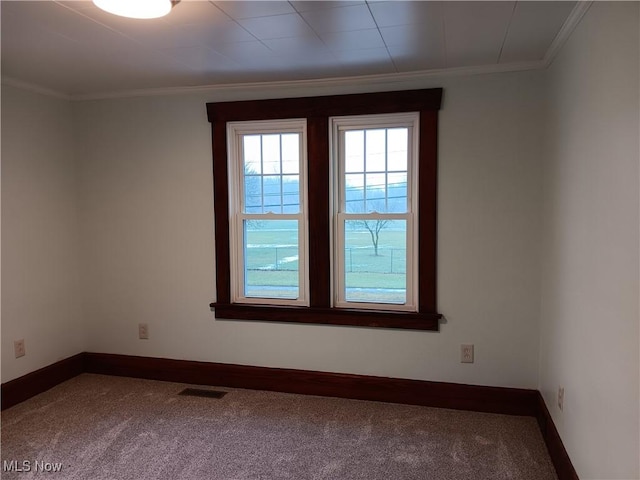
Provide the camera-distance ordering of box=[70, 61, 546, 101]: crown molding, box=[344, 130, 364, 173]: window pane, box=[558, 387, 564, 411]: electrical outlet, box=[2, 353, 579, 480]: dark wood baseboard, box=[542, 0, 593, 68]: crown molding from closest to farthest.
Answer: box=[542, 0, 593, 68]: crown molding, box=[558, 387, 564, 411]: electrical outlet, box=[70, 61, 546, 101]: crown molding, box=[2, 353, 579, 480]: dark wood baseboard, box=[344, 130, 364, 173]: window pane

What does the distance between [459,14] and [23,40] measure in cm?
218

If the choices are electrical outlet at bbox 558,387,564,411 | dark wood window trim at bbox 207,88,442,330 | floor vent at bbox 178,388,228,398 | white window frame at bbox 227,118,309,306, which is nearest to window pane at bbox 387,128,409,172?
dark wood window trim at bbox 207,88,442,330

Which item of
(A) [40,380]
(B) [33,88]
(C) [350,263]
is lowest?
(A) [40,380]

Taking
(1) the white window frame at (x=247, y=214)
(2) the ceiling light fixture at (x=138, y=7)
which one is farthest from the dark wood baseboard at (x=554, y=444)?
(2) the ceiling light fixture at (x=138, y=7)

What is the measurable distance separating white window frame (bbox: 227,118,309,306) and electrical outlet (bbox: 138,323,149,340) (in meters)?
0.79

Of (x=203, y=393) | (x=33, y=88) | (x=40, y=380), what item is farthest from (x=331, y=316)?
(x=33, y=88)

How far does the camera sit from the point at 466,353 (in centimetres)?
306

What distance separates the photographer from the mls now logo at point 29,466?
7.77 ft

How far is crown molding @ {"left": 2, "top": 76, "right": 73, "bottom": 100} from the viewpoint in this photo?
3076mm

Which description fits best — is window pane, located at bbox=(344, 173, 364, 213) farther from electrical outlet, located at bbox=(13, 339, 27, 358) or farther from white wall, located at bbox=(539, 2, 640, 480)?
electrical outlet, located at bbox=(13, 339, 27, 358)

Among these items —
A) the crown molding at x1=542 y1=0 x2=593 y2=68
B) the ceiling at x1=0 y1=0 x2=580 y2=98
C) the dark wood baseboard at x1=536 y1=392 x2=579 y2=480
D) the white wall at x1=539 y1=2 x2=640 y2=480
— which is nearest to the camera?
the white wall at x1=539 y1=2 x2=640 y2=480

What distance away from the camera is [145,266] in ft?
11.9

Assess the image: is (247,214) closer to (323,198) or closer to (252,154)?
(252,154)

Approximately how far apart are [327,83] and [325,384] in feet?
6.99
